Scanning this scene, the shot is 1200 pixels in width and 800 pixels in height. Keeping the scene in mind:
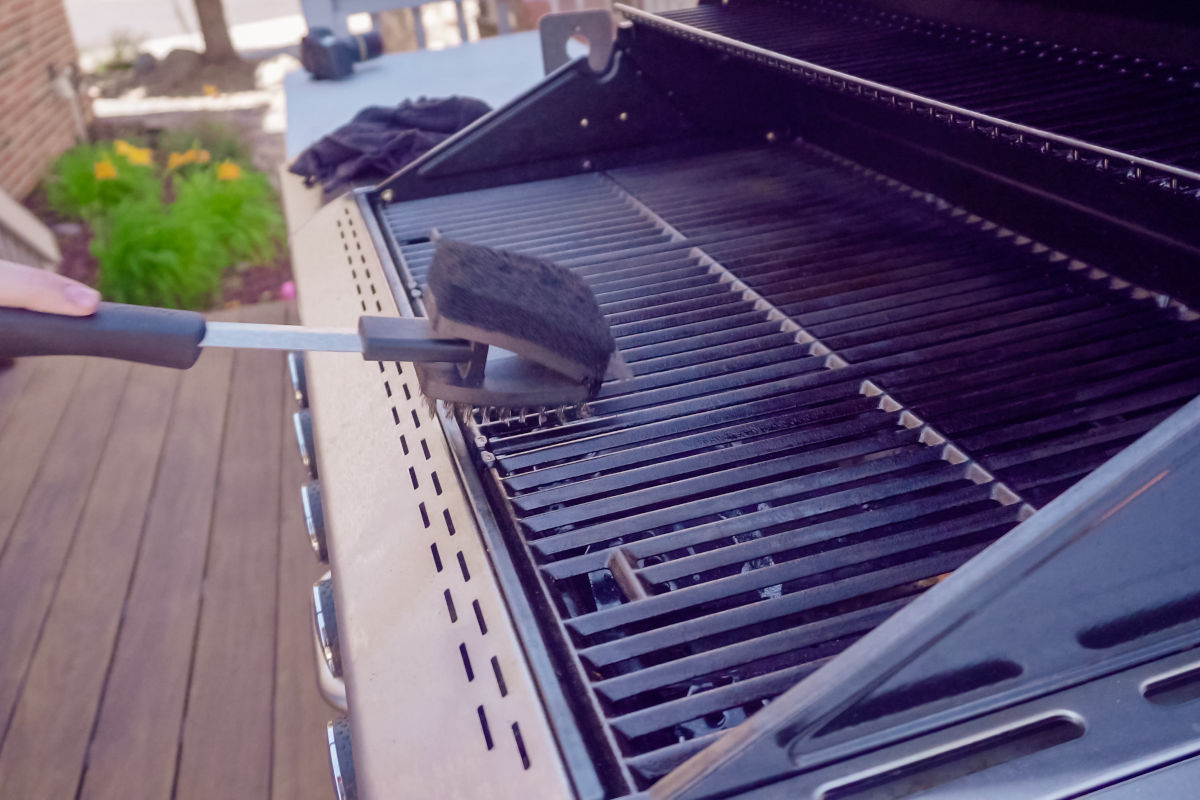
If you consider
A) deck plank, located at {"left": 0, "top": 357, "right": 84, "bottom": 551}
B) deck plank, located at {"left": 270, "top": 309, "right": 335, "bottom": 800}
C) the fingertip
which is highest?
the fingertip

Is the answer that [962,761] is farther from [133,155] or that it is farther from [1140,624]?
[133,155]

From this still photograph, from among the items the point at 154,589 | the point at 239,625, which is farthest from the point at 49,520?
the point at 239,625

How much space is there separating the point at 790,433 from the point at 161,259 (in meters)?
2.81

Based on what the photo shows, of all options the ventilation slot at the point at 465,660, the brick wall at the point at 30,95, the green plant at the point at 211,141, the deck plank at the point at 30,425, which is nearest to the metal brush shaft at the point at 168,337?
the ventilation slot at the point at 465,660

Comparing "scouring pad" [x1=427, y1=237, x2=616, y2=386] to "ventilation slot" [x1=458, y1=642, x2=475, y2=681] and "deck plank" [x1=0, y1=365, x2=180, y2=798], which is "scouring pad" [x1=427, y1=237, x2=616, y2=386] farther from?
"deck plank" [x1=0, y1=365, x2=180, y2=798]

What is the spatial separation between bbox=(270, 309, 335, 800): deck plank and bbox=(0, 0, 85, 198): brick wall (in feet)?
9.26

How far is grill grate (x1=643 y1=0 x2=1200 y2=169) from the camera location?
75 centimetres

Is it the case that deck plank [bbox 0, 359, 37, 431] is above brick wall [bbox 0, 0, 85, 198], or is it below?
below

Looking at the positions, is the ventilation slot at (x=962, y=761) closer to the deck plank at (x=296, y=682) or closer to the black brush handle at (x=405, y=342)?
the black brush handle at (x=405, y=342)

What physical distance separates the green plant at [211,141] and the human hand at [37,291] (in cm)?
387

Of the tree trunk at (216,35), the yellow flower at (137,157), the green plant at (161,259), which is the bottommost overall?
the green plant at (161,259)

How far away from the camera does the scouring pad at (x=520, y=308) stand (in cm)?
68

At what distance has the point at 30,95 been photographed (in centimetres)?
438

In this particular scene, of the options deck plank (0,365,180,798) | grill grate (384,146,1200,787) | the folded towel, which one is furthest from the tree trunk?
grill grate (384,146,1200,787)
